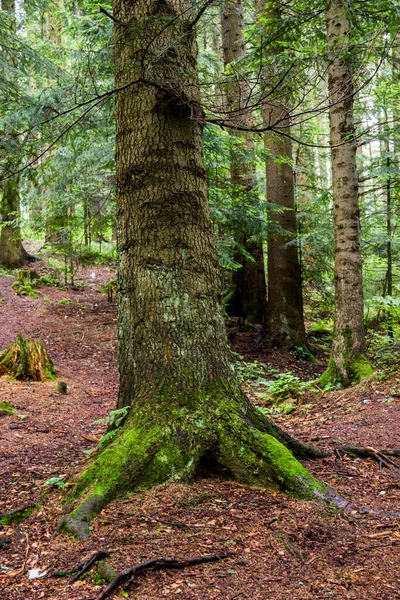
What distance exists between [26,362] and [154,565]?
5.96 meters

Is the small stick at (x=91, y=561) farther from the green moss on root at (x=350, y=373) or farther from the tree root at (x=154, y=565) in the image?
the green moss on root at (x=350, y=373)

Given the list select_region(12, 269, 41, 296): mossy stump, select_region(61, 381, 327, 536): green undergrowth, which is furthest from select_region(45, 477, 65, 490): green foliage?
select_region(12, 269, 41, 296): mossy stump

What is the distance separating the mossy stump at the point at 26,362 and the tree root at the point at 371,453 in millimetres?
5135

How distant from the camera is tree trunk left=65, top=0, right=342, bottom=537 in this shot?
3.24m

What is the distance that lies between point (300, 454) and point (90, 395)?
4.13 m

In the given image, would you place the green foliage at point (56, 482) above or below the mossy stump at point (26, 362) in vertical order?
below

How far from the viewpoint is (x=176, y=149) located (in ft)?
12.1

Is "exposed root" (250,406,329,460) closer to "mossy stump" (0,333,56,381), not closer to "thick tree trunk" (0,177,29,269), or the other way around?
"mossy stump" (0,333,56,381)

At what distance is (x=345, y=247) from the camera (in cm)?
730

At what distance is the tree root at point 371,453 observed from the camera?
405 cm

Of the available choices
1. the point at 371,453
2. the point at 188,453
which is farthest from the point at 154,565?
the point at 371,453

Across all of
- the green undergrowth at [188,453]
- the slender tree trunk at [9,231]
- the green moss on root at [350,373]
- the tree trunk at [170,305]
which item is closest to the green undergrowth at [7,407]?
the tree trunk at [170,305]

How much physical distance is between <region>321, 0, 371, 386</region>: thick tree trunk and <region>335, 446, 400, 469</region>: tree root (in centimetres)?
294

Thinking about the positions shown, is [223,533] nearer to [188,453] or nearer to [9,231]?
[188,453]
